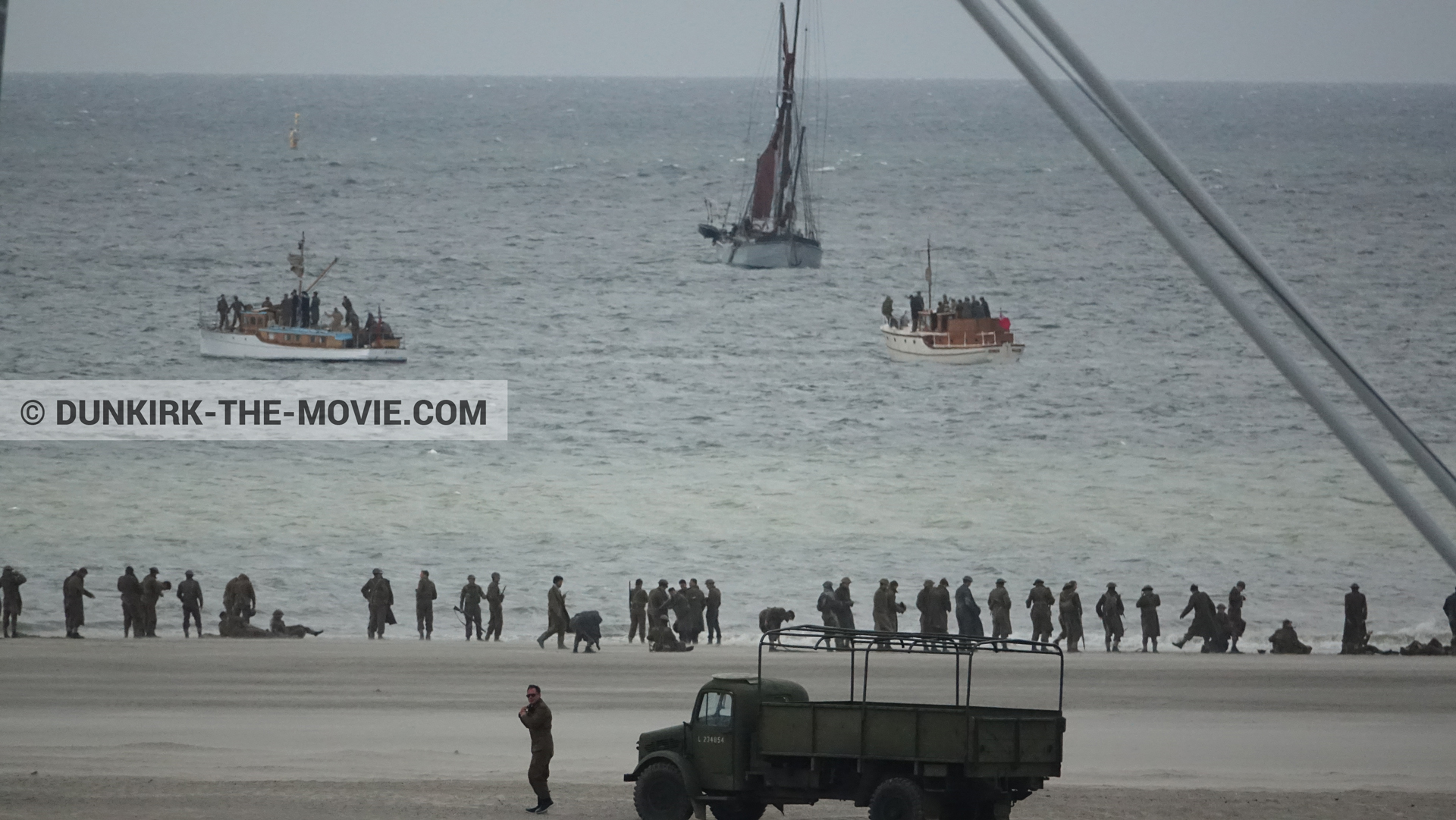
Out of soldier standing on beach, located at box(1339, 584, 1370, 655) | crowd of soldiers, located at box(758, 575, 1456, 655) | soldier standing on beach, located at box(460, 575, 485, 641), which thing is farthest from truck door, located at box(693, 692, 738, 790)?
soldier standing on beach, located at box(1339, 584, 1370, 655)

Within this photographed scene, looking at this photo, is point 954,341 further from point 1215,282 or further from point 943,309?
point 1215,282

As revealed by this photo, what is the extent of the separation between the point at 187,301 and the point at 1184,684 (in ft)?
256

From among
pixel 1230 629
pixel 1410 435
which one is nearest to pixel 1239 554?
pixel 1230 629

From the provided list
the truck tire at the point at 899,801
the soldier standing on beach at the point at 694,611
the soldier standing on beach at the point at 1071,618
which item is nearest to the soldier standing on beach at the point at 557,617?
the soldier standing on beach at the point at 694,611

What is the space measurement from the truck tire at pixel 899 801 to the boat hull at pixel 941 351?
6737cm

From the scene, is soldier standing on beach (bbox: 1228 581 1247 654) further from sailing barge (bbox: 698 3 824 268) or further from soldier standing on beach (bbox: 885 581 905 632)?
sailing barge (bbox: 698 3 824 268)

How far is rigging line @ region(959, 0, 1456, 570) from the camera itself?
5.50m

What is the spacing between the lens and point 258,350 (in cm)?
8075

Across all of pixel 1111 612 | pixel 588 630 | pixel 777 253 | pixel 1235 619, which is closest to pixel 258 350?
pixel 777 253

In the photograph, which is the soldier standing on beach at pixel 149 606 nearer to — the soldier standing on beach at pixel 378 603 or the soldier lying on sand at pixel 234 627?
the soldier lying on sand at pixel 234 627

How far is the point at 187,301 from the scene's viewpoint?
94.9 m

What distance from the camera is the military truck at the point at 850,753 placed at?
1393 cm

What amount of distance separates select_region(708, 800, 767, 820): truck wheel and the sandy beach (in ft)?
2.85

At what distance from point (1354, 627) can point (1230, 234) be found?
85.9 feet
